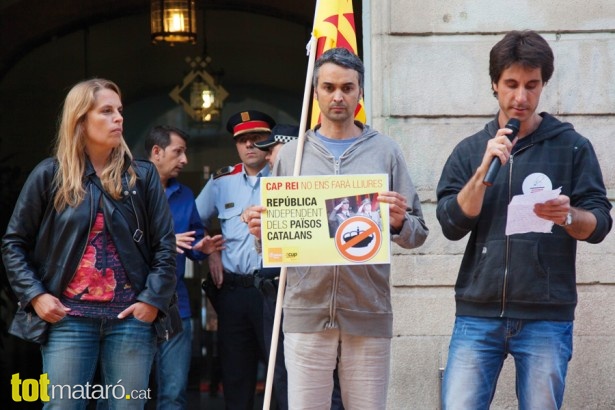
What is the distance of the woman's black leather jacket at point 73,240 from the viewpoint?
546cm

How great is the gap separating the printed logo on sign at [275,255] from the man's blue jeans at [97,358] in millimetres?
739

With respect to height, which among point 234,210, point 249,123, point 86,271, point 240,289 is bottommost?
point 240,289

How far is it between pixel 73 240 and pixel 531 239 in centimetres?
207

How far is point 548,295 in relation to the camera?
16.5 ft

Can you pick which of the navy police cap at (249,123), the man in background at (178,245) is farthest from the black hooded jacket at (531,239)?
the navy police cap at (249,123)

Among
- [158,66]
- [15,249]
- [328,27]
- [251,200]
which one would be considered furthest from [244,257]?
[158,66]

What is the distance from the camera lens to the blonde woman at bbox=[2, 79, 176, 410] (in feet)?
17.9

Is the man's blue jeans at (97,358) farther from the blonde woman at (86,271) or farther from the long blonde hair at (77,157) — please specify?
the long blonde hair at (77,157)

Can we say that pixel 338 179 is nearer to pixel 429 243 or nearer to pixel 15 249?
pixel 15 249

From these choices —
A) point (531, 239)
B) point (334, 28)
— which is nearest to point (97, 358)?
point (531, 239)

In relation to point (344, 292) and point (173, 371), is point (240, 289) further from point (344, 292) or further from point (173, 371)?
point (344, 292)

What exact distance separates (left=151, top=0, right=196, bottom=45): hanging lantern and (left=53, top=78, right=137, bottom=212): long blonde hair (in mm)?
5082

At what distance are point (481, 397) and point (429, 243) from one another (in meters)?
2.30

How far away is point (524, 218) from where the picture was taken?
495 centimetres
